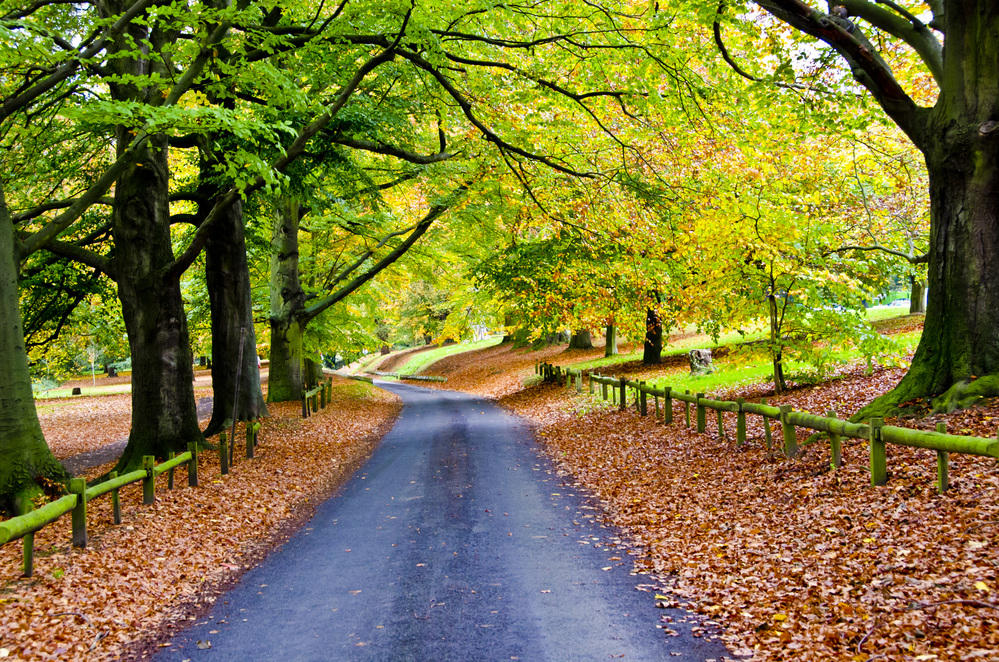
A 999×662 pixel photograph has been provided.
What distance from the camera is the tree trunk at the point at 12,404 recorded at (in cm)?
770

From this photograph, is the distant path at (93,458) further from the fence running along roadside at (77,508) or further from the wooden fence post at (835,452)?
the wooden fence post at (835,452)

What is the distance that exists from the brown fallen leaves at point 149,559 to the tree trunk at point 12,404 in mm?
668

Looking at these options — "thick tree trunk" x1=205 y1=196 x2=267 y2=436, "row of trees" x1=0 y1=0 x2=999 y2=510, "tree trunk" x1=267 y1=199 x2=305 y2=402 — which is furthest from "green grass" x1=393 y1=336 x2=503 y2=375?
"thick tree trunk" x1=205 y1=196 x2=267 y2=436

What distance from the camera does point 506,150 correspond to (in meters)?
12.5

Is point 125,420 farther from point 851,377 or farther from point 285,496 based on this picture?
point 851,377

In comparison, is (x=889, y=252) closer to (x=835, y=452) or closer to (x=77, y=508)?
(x=835, y=452)

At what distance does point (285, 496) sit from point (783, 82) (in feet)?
30.5

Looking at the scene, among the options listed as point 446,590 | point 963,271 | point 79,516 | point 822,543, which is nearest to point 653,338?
point 963,271

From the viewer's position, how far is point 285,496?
31.0 feet

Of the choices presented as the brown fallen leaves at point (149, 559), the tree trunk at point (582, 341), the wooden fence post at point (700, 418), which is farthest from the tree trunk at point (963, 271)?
the tree trunk at point (582, 341)

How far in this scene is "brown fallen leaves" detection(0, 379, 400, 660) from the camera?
495cm

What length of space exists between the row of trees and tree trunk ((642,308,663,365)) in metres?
2.38

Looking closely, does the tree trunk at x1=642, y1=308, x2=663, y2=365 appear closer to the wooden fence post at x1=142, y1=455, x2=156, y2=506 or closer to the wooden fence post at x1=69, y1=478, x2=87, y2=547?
the wooden fence post at x1=142, y1=455, x2=156, y2=506

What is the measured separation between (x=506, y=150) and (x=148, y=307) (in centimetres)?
667
